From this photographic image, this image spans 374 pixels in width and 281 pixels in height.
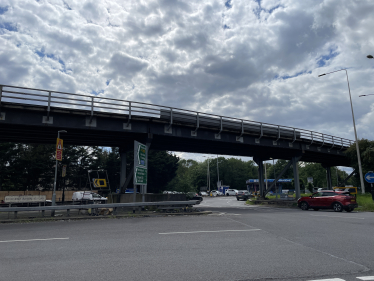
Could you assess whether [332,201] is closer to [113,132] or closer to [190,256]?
[113,132]

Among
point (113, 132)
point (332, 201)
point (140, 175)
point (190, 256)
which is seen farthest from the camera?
point (113, 132)

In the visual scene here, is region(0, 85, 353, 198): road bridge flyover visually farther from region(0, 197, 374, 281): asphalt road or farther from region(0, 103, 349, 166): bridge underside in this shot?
region(0, 197, 374, 281): asphalt road

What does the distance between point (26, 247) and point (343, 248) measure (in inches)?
334

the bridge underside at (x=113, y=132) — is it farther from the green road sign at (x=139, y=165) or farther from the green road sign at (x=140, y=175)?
the green road sign at (x=140, y=175)

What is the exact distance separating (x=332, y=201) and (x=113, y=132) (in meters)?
17.1

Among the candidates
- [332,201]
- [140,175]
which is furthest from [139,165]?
[332,201]

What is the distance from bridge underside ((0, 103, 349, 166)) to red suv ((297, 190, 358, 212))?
25.9 feet

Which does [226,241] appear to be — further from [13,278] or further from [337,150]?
[337,150]

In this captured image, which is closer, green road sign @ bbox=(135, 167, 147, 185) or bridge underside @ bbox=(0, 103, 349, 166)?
green road sign @ bbox=(135, 167, 147, 185)

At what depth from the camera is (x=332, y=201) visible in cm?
2012

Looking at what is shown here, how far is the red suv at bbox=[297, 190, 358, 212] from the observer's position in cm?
1941

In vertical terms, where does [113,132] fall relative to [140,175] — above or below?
above

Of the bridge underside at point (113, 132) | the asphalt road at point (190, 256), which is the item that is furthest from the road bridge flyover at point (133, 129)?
the asphalt road at point (190, 256)

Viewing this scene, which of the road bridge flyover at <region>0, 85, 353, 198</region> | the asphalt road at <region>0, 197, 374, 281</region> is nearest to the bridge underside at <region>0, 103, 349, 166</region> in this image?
the road bridge flyover at <region>0, 85, 353, 198</region>
